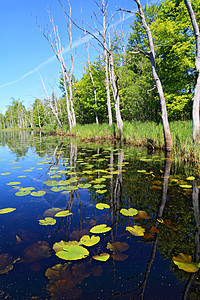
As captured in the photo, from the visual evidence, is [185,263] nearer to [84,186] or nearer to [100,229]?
[100,229]

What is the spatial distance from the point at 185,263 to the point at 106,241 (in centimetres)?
77

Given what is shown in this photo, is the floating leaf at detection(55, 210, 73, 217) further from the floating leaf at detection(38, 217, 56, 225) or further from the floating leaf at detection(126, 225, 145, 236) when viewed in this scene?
the floating leaf at detection(126, 225, 145, 236)

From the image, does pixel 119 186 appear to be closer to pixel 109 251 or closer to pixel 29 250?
pixel 109 251

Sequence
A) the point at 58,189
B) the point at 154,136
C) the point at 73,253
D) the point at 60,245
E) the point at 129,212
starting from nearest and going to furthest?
the point at 73,253
the point at 60,245
the point at 129,212
the point at 58,189
the point at 154,136

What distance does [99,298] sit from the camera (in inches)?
47.6

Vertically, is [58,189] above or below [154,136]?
below

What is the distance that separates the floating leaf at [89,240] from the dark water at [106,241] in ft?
0.15

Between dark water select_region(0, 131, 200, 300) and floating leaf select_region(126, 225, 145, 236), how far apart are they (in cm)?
3

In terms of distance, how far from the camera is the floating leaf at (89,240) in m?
1.74

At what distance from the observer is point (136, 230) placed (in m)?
1.98

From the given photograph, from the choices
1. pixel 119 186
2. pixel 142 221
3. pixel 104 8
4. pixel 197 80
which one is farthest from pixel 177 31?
pixel 142 221

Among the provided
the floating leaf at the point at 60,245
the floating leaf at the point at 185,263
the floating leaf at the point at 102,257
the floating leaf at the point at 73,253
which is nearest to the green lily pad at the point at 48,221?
the floating leaf at the point at 60,245

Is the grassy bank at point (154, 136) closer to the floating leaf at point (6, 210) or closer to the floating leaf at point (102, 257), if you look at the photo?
the floating leaf at point (102, 257)

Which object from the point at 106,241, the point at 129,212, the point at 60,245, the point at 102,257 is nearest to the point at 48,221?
the point at 60,245
